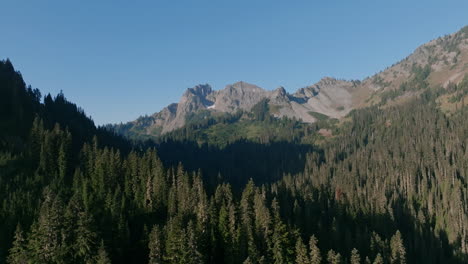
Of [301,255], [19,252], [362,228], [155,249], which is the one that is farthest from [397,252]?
[19,252]

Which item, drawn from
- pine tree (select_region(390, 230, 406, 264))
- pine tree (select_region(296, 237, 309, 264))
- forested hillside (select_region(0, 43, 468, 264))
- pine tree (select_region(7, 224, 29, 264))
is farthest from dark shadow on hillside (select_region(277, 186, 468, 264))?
pine tree (select_region(7, 224, 29, 264))

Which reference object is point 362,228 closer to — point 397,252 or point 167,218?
point 397,252

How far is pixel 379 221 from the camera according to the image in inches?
6816

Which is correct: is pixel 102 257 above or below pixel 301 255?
above

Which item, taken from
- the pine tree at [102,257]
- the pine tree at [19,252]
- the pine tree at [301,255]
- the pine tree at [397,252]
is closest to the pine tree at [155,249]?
the pine tree at [102,257]

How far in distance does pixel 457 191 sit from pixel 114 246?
187292 mm

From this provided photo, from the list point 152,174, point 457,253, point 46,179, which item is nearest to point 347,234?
point 457,253

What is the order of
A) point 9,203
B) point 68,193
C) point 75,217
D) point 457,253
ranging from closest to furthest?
point 75,217
point 9,203
point 68,193
point 457,253

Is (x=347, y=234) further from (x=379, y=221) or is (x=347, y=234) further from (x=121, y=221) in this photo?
(x=121, y=221)

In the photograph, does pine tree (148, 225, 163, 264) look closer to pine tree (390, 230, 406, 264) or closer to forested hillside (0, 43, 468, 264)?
forested hillside (0, 43, 468, 264)

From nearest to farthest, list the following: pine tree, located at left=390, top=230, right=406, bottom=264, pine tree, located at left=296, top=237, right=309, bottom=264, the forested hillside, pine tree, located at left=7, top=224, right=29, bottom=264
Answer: pine tree, located at left=7, top=224, right=29, bottom=264
the forested hillside
pine tree, located at left=296, top=237, right=309, bottom=264
pine tree, located at left=390, top=230, right=406, bottom=264

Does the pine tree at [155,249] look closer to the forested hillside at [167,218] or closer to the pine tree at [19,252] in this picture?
the forested hillside at [167,218]

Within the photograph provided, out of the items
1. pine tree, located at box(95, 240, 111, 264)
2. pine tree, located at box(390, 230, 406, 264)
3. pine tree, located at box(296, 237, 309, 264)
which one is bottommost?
pine tree, located at box(390, 230, 406, 264)

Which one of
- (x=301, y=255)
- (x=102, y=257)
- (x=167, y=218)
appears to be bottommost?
(x=301, y=255)
